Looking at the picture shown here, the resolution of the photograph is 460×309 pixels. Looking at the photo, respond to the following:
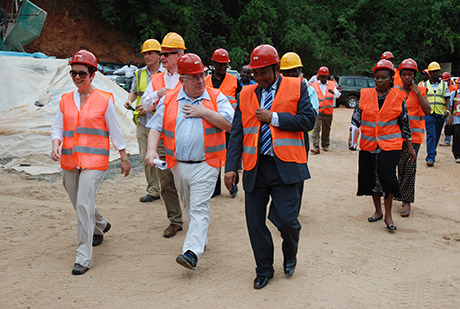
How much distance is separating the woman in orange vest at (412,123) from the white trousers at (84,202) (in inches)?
175

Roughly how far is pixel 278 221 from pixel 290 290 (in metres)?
0.65

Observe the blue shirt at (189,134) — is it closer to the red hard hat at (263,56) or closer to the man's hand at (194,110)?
the man's hand at (194,110)

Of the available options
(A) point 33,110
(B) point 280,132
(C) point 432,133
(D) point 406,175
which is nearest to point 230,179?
(B) point 280,132

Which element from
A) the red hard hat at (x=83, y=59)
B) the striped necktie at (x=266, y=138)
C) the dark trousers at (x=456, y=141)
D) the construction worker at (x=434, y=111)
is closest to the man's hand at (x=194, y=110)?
the striped necktie at (x=266, y=138)

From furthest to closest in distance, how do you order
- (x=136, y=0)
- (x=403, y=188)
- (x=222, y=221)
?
1. (x=136, y=0)
2. (x=403, y=188)
3. (x=222, y=221)

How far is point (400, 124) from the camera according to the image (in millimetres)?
6094

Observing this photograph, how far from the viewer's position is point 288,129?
422cm

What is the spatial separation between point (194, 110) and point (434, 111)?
848 cm

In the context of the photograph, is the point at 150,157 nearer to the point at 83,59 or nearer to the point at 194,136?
the point at 194,136

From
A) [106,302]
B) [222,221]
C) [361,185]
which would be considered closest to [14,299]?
[106,302]

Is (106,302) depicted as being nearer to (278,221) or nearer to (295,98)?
(278,221)

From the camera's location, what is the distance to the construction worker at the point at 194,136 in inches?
185

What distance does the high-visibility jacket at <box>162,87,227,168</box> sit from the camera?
190 inches

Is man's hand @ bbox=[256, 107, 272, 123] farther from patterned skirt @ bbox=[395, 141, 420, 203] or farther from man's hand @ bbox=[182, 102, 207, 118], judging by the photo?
patterned skirt @ bbox=[395, 141, 420, 203]
